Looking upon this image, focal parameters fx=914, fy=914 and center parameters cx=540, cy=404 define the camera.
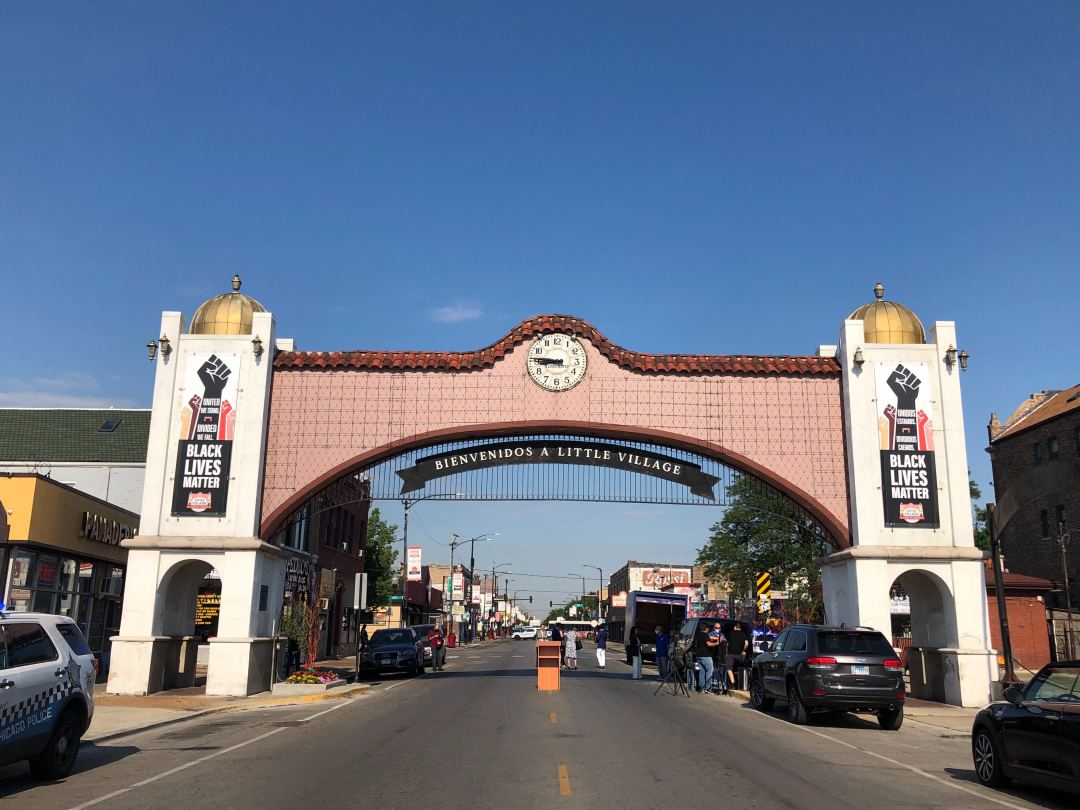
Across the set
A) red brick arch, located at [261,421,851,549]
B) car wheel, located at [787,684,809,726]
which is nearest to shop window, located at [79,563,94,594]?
red brick arch, located at [261,421,851,549]

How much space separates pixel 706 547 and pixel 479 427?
41.0 m

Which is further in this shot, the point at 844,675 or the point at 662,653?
the point at 662,653

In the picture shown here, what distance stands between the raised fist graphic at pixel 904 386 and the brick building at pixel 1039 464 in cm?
2503

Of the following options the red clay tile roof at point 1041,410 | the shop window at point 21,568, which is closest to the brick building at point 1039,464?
the red clay tile roof at point 1041,410

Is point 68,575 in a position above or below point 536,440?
below

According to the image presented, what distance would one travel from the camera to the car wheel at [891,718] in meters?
16.3

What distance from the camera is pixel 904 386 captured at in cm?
2395

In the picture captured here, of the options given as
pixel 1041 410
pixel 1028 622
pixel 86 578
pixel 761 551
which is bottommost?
pixel 1028 622

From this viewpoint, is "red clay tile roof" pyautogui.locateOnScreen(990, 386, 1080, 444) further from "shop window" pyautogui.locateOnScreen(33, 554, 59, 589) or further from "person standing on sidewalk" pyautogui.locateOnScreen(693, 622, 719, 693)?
"shop window" pyautogui.locateOnScreen(33, 554, 59, 589)

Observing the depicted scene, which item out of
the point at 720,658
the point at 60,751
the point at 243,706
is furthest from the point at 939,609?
the point at 60,751

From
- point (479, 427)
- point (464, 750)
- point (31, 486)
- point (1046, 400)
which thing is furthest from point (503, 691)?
point (1046, 400)

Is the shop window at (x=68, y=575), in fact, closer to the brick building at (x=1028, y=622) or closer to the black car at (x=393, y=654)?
the black car at (x=393, y=654)

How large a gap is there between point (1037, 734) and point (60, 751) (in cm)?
1094

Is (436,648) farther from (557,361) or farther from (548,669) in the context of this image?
(557,361)
